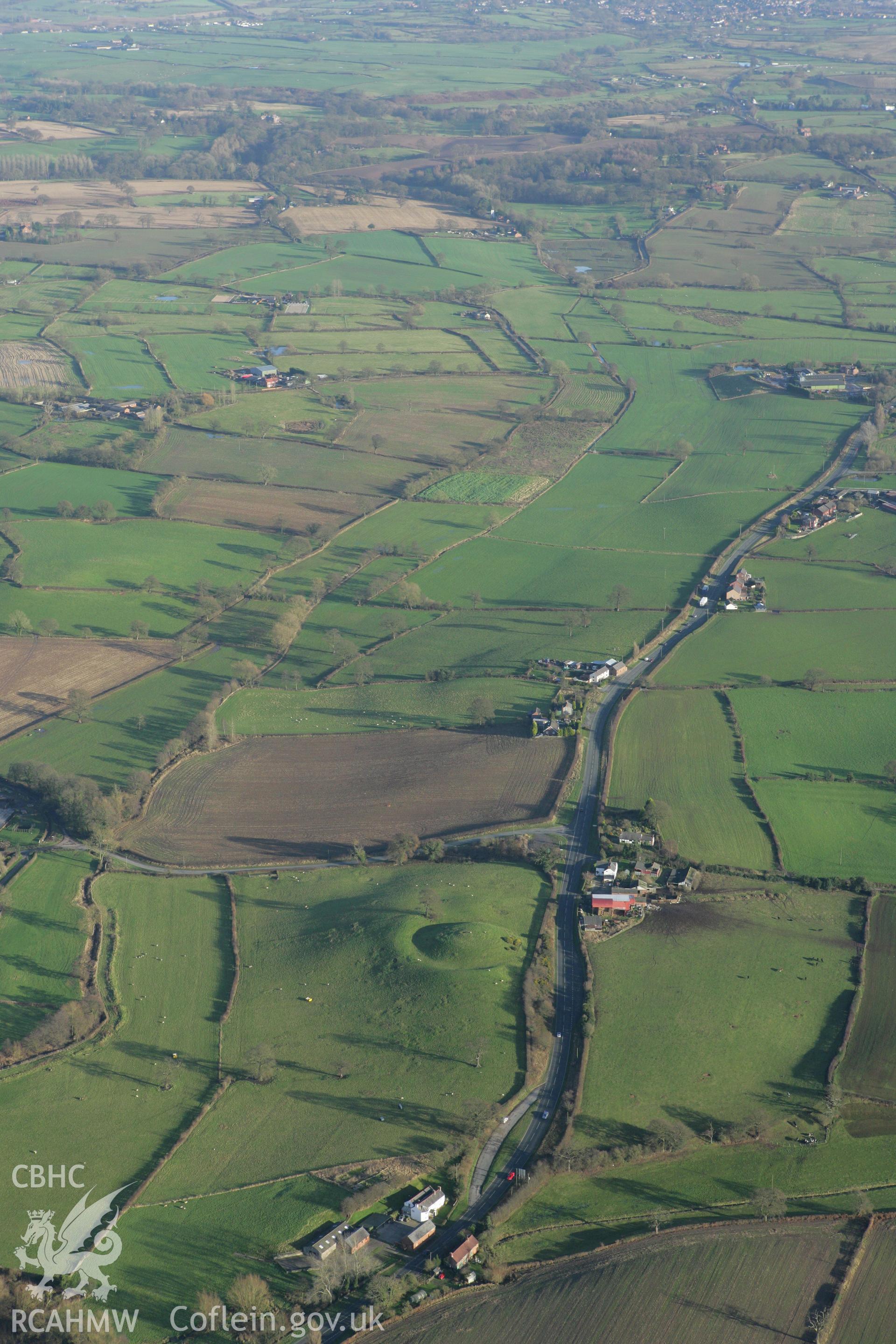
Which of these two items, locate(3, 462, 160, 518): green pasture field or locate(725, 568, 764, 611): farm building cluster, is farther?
locate(3, 462, 160, 518): green pasture field

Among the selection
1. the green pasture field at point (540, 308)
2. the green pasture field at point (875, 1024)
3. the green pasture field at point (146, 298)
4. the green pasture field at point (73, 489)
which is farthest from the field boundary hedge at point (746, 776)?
the green pasture field at point (146, 298)

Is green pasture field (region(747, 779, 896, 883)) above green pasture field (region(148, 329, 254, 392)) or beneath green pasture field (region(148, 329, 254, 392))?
beneath

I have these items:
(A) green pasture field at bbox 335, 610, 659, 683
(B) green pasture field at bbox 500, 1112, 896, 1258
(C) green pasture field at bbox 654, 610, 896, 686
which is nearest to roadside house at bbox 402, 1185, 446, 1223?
(B) green pasture field at bbox 500, 1112, 896, 1258

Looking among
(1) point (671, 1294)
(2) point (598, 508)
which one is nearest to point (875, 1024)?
(1) point (671, 1294)

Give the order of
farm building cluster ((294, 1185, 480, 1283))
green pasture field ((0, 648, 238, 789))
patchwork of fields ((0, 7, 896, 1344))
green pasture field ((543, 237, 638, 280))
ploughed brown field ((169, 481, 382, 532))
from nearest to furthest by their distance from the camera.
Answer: farm building cluster ((294, 1185, 480, 1283))
patchwork of fields ((0, 7, 896, 1344))
green pasture field ((0, 648, 238, 789))
ploughed brown field ((169, 481, 382, 532))
green pasture field ((543, 237, 638, 280))

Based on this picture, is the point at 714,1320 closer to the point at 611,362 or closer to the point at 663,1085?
the point at 663,1085

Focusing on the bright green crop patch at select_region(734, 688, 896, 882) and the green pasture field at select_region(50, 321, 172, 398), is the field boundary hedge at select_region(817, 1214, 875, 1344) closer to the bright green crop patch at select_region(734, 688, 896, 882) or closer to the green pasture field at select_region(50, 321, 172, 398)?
the bright green crop patch at select_region(734, 688, 896, 882)
